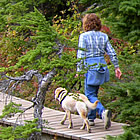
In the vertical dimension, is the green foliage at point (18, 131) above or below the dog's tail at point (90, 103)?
below

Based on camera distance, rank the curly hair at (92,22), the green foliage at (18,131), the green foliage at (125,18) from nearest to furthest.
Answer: the green foliage at (18,131) → the green foliage at (125,18) → the curly hair at (92,22)

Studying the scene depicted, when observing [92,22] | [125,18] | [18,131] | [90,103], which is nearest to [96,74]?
[90,103]

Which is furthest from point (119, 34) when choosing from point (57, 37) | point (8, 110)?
point (8, 110)

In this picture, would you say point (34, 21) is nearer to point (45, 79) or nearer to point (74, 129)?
point (45, 79)

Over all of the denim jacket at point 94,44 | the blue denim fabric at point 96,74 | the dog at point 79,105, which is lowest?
the dog at point 79,105

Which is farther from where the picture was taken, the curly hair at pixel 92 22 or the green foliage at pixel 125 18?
the curly hair at pixel 92 22

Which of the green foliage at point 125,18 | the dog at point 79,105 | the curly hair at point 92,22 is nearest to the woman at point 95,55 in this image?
the curly hair at point 92,22

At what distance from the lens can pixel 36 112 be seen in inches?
208

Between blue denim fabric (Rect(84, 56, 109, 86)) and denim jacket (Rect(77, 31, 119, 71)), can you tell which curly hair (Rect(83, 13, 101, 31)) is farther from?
blue denim fabric (Rect(84, 56, 109, 86))

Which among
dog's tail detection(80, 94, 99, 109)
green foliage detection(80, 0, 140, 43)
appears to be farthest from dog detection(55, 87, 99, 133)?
green foliage detection(80, 0, 140, 43)

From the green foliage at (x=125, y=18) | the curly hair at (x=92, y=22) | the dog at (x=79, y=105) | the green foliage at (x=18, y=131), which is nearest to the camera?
the green foliage at (x=18, y=131)

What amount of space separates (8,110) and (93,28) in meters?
2.61

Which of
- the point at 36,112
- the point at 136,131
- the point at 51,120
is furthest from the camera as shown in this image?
the point at 51,120

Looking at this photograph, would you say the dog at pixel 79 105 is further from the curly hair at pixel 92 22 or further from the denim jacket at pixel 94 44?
the curly hair at pixel 92 22
